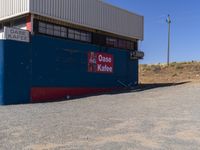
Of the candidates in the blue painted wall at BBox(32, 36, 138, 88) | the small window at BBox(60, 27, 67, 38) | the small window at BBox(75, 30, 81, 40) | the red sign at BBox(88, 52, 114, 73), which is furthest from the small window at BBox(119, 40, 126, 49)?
the small window at BBox(60, 27, 67, 38)

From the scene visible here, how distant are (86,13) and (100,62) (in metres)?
4.14

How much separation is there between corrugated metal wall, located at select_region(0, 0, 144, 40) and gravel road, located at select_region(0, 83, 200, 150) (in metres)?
8.98

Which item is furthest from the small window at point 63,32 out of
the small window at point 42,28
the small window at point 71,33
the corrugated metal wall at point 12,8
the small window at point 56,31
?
the corrugated metal wall at point 12,8

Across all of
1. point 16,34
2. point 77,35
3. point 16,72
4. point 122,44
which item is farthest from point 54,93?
point 122,44

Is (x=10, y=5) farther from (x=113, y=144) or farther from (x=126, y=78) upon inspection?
(x=113, y=144)

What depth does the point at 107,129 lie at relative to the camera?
12.0 metres

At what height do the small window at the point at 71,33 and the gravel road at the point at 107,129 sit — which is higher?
the small window at the point at 71,33

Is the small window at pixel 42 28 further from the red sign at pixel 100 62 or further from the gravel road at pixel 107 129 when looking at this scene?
the gravel road at pixel 107 129

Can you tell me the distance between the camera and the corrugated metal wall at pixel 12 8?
23.4 m

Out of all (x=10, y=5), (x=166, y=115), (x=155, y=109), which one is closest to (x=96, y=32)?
Answer: (x=10, y=5)

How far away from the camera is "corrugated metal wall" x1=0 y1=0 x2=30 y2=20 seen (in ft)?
76.7

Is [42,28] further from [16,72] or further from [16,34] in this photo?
[16,72]

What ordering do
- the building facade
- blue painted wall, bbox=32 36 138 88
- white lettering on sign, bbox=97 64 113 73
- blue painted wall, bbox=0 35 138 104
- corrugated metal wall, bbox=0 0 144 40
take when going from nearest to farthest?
blue painted wall, bbox=0 35 138 104
the building facade
blue painted wall, bbox=32 36 138 88
corrugated metal wall, bbox=0 0 144 40
white lettering on sign, bbox=97 64 113 73

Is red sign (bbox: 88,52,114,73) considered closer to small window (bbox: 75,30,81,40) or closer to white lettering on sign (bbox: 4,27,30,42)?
small window (bbox: 75,30,81,40)
